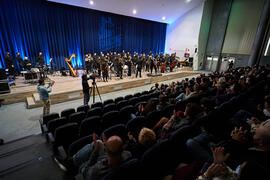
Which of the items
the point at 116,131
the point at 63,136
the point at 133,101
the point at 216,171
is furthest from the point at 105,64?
the point at 216,171

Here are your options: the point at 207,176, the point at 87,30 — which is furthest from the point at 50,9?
the point at 207,176

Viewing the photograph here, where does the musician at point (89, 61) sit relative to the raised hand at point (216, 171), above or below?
above

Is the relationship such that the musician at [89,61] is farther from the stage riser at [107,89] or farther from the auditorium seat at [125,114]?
the auditorium seat at [125,114]

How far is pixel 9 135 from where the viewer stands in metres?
3.42

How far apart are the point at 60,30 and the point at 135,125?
1183 centimetres

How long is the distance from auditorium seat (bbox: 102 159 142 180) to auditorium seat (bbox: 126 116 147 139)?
1.06 m

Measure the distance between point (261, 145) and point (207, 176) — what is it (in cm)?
62

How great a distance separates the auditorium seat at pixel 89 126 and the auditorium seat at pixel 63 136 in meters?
0.14

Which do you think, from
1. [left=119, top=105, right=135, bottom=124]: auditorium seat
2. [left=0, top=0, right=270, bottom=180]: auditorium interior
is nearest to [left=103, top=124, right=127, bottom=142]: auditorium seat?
[left=0, top=0, right=270, bottom=180]: auditorium interior

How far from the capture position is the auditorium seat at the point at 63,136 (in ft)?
7.21

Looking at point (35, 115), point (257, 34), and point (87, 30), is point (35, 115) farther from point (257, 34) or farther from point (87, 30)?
point (257, 34)

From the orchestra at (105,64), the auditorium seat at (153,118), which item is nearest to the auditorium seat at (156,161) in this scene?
the auditorium seat at (153,118)

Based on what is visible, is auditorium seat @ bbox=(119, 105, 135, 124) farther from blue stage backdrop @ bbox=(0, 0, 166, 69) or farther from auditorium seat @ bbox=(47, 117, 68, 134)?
blue stage backdrop @ bbox=(0, 0, 166, 69)

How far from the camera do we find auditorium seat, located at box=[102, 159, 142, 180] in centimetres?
120
